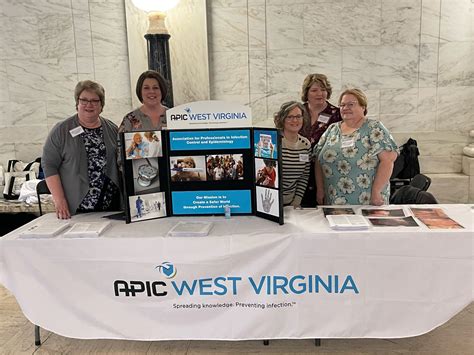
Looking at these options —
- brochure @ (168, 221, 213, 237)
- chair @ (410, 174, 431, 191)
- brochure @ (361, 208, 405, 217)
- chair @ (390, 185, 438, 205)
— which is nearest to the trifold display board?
brochure @ (168, 221, 213, 237)

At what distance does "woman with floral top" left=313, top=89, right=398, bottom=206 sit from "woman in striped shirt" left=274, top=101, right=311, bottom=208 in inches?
6.9

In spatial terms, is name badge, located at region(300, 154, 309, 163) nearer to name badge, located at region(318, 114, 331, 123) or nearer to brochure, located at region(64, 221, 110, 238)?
name badge, located at region(318, 114, 331, 123)

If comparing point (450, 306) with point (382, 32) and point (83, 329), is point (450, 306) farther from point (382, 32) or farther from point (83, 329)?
point (382, 32)

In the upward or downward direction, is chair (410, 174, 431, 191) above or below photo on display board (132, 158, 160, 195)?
below

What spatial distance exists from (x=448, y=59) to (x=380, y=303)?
3.79 meters

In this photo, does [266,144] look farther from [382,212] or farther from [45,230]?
[45,230]

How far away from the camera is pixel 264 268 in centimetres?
247

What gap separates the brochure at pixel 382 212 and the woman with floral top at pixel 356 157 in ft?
0.67

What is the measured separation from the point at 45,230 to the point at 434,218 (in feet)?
6.66

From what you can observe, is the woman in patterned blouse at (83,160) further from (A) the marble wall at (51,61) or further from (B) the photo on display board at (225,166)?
(A) the marble wall at (51,61)

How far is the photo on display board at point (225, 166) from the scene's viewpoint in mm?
2682

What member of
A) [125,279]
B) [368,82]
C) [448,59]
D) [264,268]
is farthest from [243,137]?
[448,59]

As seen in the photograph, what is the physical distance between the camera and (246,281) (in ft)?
8.18

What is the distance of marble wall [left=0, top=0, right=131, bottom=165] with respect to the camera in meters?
5.48
